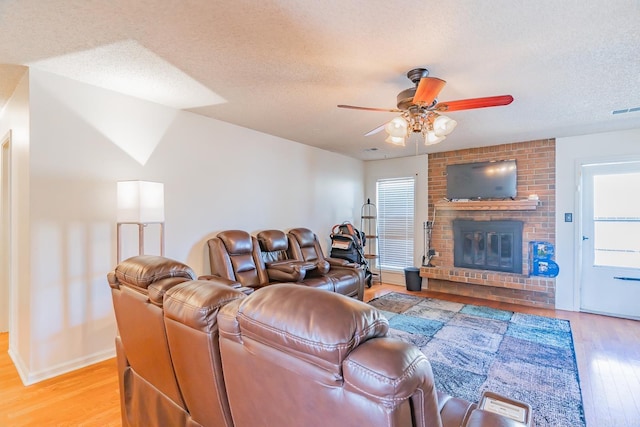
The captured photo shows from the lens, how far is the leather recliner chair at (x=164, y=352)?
3.81 feet

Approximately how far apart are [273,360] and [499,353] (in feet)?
9.91

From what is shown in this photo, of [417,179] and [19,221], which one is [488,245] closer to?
[417,179]

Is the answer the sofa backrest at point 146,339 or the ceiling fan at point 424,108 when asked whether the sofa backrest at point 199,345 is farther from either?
the ceiling fan at point 424,108

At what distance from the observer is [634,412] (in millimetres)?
2176

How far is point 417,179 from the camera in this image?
Result: 19.5ft

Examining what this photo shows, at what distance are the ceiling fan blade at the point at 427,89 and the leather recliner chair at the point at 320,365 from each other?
5.95 ft

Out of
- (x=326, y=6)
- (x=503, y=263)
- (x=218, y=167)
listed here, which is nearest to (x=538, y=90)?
(x=326, y=6)

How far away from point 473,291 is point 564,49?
406 centimetres

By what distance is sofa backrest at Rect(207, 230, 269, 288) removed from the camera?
141 inches

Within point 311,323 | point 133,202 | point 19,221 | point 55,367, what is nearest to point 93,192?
point 133,202

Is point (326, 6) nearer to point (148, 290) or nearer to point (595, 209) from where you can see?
point (148, 290)

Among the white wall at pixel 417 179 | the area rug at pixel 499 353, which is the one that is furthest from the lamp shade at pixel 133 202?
the white wall at pixel 417 179

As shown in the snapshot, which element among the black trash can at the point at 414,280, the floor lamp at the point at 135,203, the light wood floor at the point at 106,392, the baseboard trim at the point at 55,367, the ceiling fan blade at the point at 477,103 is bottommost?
the light wood floor at the point at 106,392

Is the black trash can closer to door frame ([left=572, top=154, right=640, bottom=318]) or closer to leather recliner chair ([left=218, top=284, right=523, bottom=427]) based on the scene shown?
door frame ([left=572, top=154, right=640, bottom=318])
